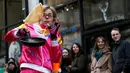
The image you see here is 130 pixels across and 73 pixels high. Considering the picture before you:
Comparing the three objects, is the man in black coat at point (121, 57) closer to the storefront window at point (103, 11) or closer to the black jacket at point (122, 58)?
the black jacket at point (122, 58)

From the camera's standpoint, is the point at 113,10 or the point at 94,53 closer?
the point at 94,53

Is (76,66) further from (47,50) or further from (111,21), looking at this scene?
(47,50)

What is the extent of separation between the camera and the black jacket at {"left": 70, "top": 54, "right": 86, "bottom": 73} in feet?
25.4

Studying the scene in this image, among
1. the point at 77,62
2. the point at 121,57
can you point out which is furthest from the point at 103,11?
the point at 121,57

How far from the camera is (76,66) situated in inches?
310

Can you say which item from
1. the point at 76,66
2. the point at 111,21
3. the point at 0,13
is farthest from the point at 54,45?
the point at 0,13

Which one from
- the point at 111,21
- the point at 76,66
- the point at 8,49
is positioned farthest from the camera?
the point at 8,49

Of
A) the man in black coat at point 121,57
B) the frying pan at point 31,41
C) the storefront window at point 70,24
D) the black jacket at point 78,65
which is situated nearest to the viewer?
the frying pan at point 31,41

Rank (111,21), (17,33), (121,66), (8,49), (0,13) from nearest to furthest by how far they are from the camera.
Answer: (17,33) < (121,66) < (111,21) < (8,49) < (0,13)

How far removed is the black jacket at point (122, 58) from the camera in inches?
257

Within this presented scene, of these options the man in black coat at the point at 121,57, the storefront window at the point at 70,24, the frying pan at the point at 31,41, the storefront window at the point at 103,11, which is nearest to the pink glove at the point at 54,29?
the frying pan at the point at 31,41

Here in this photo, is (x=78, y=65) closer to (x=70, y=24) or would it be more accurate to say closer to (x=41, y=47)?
(x=70, y=24)

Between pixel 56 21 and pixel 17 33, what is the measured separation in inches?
22.8

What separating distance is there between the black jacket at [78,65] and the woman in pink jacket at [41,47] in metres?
3.52
